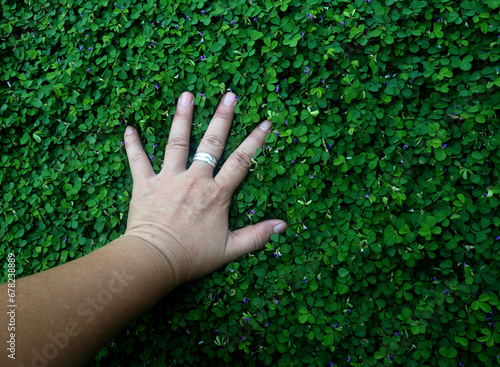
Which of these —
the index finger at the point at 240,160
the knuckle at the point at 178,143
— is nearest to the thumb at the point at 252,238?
the index finger at the point at 240,160

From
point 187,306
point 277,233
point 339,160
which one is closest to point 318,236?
point 277,233

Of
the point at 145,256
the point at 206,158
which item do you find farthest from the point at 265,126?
the point at 145,256

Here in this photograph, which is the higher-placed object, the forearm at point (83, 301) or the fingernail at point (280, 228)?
the forearm at point (83, 301)

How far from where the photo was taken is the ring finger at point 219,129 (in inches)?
91.4

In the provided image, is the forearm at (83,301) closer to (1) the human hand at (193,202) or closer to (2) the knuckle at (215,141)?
(1) the human hand at (193,202)

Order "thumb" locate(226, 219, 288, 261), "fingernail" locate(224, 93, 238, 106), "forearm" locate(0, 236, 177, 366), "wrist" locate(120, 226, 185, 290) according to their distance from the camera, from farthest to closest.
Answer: "fingernail" locate(224, 93, 238, 106)
"thumb" locate(226, 219, 288, 261)
"wrist" locate(120, 226, 185, 290)
"forearm" locate(0, 236, 177, 366)

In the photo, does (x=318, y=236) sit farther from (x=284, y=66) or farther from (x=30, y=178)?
(x=30, y=178)

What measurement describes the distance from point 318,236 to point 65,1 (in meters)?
2.47

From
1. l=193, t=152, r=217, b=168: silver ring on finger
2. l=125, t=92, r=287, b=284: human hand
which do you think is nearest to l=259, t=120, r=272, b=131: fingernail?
l=125, t=92, r=287, b=284: human hand

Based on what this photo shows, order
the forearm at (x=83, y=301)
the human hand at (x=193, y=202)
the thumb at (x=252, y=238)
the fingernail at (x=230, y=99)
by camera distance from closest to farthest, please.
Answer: the forearm at (x=83, y=301) < the human hand at (x=193, y=202) < the thumb at (x=252, y=238) < the fingernail at (x=230, y=99)

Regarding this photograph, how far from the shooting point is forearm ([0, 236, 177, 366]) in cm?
149

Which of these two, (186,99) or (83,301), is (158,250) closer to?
(83,301)

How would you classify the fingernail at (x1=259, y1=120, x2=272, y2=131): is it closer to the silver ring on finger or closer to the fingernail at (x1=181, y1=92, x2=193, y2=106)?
the silver ring on finger

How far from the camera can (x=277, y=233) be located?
7.26 feet
